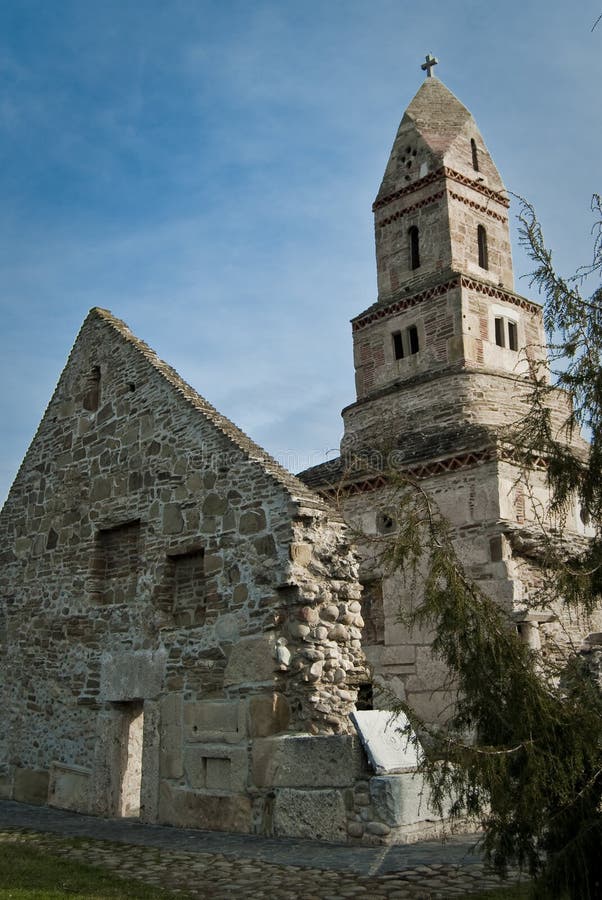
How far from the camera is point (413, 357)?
16.1 m

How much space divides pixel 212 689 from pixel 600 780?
4.71 meters

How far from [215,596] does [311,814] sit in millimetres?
2318

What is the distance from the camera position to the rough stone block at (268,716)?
7.53m

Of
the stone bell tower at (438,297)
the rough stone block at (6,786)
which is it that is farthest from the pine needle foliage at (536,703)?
the stone bell tower at (438,297)

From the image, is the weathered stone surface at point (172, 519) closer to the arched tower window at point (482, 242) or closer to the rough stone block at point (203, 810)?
the rough stone block at point (203, 810)

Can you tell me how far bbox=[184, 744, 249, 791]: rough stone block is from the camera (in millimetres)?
7629

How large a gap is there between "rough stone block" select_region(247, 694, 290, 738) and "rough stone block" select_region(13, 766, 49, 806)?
3.51 m

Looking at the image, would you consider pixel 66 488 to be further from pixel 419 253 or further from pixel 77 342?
pixel 419 253

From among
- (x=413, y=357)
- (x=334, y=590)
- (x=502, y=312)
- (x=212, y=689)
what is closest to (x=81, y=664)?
(x=212, y=689)

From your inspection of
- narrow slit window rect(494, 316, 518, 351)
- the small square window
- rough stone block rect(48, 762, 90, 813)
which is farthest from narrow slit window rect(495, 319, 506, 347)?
rough stone block rect(48, 762, 90, 813)

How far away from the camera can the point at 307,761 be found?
7102 mm

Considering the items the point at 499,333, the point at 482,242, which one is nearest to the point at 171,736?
the point at 499,333

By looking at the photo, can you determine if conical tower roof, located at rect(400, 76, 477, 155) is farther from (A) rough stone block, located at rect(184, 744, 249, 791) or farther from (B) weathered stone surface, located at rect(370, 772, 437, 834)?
(B) weathered stone surface, located at rect(370, 772, 437, 834)

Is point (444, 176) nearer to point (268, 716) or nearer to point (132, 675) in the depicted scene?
point (132, 675)
